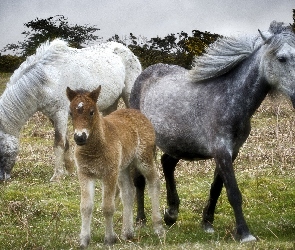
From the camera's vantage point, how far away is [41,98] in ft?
43.7

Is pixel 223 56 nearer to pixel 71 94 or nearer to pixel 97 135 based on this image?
pixel 97 135

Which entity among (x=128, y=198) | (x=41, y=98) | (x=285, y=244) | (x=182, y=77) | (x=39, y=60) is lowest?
(x=285, y=244)

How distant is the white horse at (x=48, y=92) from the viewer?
1304 cm

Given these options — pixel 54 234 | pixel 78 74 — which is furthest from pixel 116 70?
pixel 54 234

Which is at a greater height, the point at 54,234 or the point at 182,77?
the point at 182,77

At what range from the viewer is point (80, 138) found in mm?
6484

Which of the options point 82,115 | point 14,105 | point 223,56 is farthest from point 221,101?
point 14,105

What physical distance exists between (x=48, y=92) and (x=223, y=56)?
6042 mm

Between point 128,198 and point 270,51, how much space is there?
263cm

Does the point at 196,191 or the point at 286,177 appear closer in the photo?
the point at 196,191

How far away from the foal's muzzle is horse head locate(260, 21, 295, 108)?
2491 millimetres

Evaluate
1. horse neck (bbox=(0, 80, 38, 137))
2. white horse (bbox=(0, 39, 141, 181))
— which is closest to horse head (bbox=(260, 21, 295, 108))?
white horse (bbox=(0, 39, 141, 181))

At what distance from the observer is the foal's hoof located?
357 inches

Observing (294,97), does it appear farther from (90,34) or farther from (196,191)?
(90,34)
